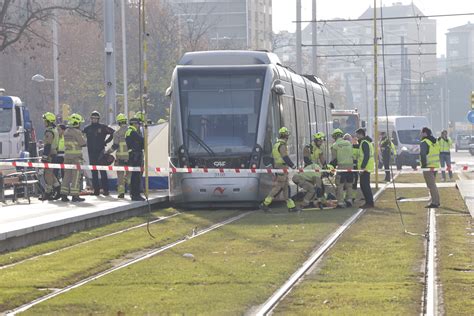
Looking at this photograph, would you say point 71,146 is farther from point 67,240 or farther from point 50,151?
point 67,240

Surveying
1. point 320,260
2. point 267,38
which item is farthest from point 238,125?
point 267,38

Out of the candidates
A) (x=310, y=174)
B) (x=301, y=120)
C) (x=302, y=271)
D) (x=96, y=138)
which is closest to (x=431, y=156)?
(x=310, y=174)

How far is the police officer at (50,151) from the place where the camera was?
28.1 m

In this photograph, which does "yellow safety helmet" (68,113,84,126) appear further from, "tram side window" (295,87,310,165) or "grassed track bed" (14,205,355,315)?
"grassed track bed" (14,205,355,315)

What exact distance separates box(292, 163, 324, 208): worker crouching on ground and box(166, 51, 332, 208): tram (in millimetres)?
977

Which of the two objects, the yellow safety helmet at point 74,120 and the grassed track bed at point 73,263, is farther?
the yellow safety helmet at point 74,120

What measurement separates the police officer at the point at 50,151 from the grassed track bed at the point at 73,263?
5.90 m

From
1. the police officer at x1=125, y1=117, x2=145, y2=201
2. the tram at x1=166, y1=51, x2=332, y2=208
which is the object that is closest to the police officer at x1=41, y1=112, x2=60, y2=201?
the police officer at x1=125, y1=117, x2=145, y2=201

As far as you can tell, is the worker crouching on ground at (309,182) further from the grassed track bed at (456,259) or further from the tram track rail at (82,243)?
the tram track rail at (82,243)

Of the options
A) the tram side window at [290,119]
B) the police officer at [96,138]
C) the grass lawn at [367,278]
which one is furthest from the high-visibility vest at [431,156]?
the police officer at [96,138]

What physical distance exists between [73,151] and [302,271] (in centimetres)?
1261

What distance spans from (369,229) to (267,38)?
13803 centimetres

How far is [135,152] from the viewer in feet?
91.1

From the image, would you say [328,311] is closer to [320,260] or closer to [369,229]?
[320,260]
